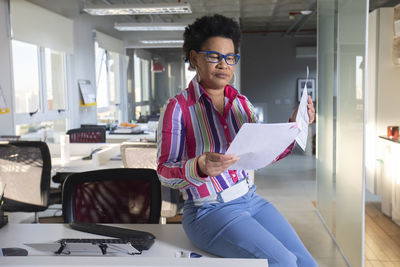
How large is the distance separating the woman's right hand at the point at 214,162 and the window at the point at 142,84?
355 inches

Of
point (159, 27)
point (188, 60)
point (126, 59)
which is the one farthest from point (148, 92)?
point (188, 60)

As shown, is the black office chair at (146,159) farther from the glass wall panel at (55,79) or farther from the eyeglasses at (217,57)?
the glass wall panel at (55,79)

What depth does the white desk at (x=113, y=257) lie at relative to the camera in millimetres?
938

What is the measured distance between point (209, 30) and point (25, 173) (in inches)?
85.2

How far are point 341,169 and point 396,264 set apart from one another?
83cm

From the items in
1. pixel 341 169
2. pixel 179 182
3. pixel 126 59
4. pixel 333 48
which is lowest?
pixel 341 169

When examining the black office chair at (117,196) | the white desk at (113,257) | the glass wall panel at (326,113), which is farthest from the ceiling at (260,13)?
the white desk at (113,257)

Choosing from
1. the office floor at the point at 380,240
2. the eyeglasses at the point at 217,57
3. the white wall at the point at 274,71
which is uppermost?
the white wall at the point at 274,71

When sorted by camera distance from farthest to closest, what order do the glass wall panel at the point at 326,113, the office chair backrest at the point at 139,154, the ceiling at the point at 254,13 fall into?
the ceiling at the point at 254,13
the glass wall panel at the point at 326,113
the office chair backrest at the point at 139,154

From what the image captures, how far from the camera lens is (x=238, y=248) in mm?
1303

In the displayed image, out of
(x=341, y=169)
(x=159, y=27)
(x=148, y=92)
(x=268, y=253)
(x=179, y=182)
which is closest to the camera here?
(x=268, y=253)

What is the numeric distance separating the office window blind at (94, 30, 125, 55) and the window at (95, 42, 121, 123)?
0.10 metres

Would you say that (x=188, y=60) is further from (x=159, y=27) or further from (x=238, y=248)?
(x=159, y=27)

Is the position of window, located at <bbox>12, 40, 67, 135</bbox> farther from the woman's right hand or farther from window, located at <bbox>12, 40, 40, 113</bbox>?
the woman's right hand
